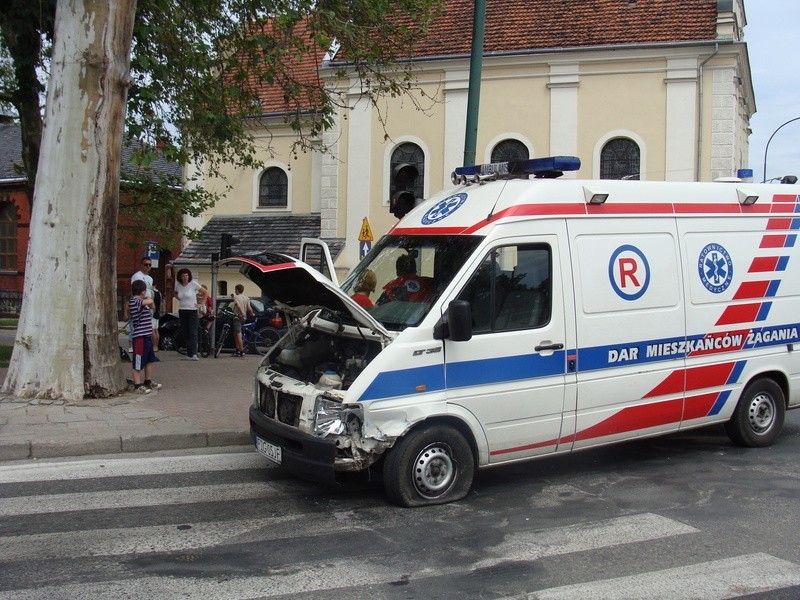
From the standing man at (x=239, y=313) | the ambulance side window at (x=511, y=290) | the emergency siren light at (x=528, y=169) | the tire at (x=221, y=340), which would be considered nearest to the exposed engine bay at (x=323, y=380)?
the ambulance side window at (x=511, y=290)

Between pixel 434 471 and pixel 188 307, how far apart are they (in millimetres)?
10912

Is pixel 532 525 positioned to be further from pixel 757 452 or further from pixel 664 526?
pixel 757 452

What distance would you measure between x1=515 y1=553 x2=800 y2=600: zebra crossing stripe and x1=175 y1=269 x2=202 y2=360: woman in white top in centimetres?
1261

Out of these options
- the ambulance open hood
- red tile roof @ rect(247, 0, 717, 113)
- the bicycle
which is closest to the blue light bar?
the ambulance open hood

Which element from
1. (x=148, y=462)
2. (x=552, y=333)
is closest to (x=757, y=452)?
(x=552, y=333)

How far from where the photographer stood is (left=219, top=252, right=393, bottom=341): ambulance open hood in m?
5.90

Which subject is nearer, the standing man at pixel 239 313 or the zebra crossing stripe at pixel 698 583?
the zebra crossing stripe at pixel 698 583

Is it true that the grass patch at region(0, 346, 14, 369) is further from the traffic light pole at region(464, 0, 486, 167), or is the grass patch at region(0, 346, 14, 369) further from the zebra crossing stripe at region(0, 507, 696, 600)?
the zebra crossing stripe at region(0, 507, 696, 600)

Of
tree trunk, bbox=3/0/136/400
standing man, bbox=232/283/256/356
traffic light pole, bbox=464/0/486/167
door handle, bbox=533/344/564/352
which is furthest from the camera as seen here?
standing man, bbox=232/283/256/356

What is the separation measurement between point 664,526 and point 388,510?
196 cm

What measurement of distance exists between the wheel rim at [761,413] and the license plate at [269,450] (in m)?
4.71

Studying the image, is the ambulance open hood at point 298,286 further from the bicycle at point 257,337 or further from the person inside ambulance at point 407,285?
the bicycle at point 257,337

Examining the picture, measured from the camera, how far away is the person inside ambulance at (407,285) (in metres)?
6.44

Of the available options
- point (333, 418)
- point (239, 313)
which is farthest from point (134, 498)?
point (239, 313)
